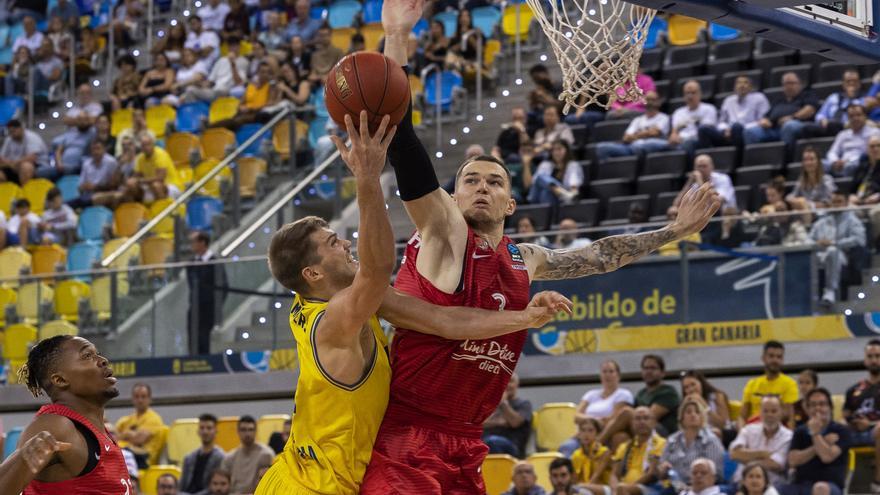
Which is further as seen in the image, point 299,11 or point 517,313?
point 299,11

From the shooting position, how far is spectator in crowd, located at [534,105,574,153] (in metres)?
14.8

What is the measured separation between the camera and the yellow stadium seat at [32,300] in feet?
48.2

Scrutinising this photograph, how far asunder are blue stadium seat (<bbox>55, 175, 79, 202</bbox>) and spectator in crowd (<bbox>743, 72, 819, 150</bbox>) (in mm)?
8217

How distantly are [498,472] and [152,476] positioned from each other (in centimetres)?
317

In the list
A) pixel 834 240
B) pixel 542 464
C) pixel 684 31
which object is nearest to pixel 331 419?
pixel 542 464

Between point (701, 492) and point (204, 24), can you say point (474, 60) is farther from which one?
point (701, 492)

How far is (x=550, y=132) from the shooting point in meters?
14.9

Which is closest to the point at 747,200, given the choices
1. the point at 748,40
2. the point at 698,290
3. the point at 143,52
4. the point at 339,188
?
the point at 698,290

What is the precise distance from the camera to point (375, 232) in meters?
4.86

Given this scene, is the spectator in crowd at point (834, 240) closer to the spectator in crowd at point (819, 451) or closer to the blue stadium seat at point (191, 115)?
the spectator in crowd at point (819, 451)

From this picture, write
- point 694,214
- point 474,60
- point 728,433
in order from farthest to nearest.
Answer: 1. point 474,60
2. point 728,433
3. point 694,214

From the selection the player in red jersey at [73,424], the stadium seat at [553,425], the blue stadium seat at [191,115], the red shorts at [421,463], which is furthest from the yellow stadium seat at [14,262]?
the red shorts at [421,463]

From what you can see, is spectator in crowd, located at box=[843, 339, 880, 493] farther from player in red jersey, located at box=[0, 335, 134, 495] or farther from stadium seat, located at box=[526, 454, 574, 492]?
player in red jersey, located at box=[0, 335, 134, 495]

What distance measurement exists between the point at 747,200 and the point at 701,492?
3.85 metres
